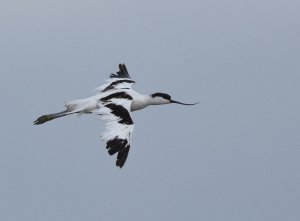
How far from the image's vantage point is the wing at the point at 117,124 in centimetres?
3294

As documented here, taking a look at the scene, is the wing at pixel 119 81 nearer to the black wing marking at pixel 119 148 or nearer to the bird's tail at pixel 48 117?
the bird's tail at pixel 48 117

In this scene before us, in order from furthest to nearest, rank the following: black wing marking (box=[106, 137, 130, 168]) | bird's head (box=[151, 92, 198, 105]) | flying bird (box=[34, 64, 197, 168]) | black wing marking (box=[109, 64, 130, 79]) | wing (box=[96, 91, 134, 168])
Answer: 1. black wing marking (box=[109, 64, 130, 79])
2. bird's head (box=[151, 92, 198, 105])
3. flying bird (box=[34, 64, 197, 168])
4. wing (box=[96, 91, 134, 168])
5. black wing marking (box=[106, 137, 130, 168])

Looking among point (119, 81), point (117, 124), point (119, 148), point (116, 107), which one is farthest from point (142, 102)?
point (119, 148)

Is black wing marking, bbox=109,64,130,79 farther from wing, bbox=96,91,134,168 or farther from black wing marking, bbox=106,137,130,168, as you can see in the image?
black wing marking, bbox=106,137,130,168

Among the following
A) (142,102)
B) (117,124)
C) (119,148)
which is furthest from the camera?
(142,102)

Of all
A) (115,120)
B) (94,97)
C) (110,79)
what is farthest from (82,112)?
(110,79)

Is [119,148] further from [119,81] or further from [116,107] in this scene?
[119,81]

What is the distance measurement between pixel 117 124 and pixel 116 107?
1643 millimetres

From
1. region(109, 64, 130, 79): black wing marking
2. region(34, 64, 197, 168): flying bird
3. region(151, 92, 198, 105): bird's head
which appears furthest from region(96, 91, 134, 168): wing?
region(109, 64, 130, 79): black wing marking

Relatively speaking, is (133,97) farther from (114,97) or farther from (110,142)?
(110,142)

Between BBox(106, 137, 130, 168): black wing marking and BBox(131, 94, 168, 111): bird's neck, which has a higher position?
BBox(131, 94, 168, 111): bird's neck

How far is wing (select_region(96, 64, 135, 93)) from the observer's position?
40.5 meters

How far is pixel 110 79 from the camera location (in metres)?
42.7

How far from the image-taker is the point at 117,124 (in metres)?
34.1
